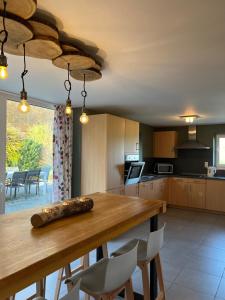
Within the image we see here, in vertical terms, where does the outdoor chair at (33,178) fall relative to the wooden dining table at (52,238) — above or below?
above

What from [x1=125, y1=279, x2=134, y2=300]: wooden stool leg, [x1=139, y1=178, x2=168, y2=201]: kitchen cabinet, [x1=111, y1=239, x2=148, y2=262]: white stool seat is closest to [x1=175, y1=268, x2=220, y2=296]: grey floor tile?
[x1=111, y1=239, x2=148, y2=262]: white stool seat

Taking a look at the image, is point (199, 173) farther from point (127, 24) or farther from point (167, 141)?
point (127, 24)

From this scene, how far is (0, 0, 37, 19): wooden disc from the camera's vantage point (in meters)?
1.22

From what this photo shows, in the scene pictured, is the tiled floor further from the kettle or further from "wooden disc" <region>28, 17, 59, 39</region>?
"wooden disc" <region>28, 17, 59, 39</region>

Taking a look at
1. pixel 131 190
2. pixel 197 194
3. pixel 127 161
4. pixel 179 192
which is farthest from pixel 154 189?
pixel 127 161

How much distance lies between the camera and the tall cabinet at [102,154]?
13.0 feet

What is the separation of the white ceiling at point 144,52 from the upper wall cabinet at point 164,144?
113 inches

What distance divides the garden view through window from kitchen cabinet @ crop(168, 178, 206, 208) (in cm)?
335

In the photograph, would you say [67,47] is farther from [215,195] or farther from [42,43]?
[215,195]

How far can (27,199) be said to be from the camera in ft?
12.4

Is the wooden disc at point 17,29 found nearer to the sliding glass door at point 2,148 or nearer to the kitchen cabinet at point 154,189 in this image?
the sliding glass door at point 2,148

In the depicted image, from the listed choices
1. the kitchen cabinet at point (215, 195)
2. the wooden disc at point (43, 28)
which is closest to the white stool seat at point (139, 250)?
the wooden disc at point (43, 28)

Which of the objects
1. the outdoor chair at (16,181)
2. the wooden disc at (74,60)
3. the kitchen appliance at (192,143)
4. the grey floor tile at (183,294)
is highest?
the wooden disc at (74,60)

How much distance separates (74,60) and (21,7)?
69 cm
